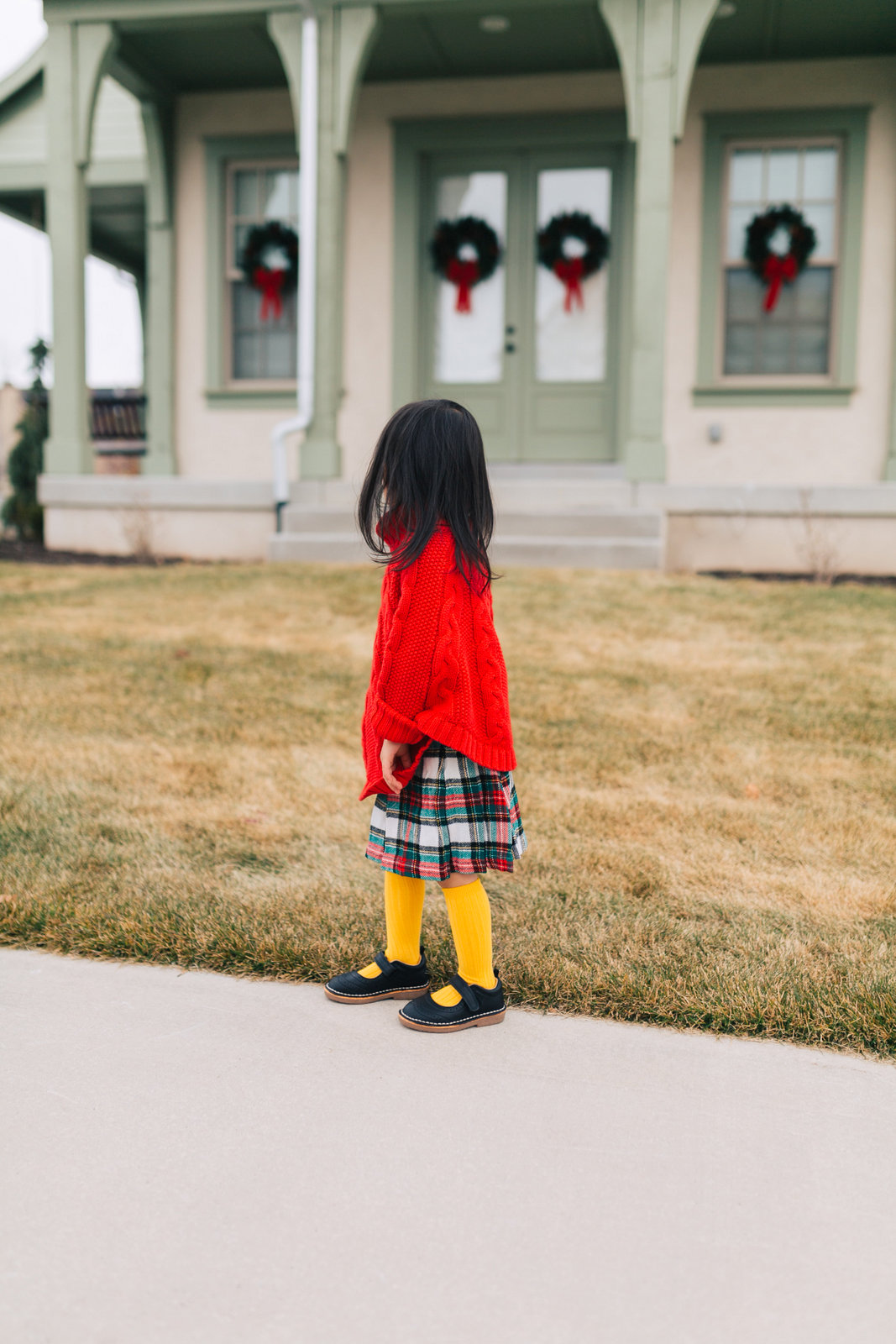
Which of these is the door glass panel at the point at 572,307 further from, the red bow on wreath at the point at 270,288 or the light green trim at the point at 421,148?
the red bow on wreath at the point at 270,288

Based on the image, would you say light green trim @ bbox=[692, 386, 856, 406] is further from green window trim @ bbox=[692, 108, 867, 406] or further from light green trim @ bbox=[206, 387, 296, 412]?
light green trim @ bbox=[206, 387, 296, 412]

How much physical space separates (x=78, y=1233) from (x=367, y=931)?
1224 mm

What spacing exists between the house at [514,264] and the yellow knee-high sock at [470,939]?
18.7ft

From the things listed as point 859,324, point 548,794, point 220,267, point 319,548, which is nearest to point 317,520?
point 319,548

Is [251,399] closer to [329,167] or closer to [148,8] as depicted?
[329,167]

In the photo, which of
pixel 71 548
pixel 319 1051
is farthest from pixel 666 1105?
pixel 71 548

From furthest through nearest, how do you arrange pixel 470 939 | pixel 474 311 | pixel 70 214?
pixel 474 311, pixel 70 214, pixel 470 939

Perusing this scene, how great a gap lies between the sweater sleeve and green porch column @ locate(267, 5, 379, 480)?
717cm

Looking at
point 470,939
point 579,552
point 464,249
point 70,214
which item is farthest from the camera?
point 464,249

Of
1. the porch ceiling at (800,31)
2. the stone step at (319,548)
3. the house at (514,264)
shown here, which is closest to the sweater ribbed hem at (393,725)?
the house at (514,264)

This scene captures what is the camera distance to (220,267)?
1090cm

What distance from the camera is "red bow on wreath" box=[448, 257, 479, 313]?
10281 millimetres

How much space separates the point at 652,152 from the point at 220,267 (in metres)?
4.34

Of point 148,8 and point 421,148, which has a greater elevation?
point 148,8
